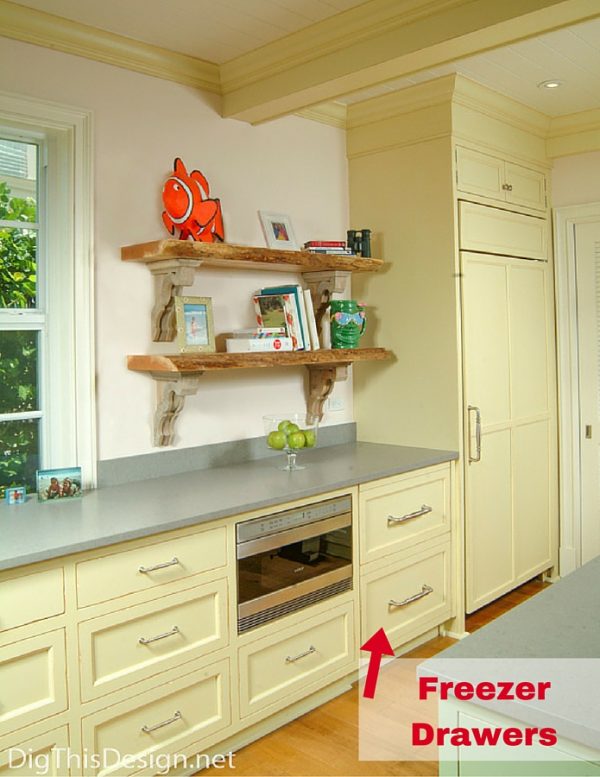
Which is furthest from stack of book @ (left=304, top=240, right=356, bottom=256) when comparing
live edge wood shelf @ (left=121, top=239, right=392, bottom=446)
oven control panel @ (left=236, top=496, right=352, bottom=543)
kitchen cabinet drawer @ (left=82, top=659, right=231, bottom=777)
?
kitchen cabinet drawer @ (left=82, top=659, right=231, bottom=777)

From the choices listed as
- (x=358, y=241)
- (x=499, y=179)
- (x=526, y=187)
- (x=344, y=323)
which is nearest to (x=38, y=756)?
(x=344, y=323)

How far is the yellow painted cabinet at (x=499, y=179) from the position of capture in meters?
3.39

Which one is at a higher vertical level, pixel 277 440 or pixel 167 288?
pixel 167 288

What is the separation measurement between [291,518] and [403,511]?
0.69 meters

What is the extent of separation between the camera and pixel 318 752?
2.50 m

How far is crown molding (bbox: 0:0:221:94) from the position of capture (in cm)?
245

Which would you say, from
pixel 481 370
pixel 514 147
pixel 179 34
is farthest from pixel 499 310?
pixel 179 34

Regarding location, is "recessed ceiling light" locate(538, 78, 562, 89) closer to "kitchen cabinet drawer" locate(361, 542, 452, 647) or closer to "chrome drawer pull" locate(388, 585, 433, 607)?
"kitchen cabinet drawer" locate(361, 542, 452, 647)

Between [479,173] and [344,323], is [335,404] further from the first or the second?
[479,173]

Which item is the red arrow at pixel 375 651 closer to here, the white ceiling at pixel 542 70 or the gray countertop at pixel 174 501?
the gray countertop at pixel 174 501

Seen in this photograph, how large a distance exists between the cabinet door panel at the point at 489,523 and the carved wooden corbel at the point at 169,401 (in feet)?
4.63

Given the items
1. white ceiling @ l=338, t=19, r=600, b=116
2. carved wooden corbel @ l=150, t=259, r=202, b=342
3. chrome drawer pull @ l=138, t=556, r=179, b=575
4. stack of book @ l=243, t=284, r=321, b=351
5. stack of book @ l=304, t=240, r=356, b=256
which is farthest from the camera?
stack of book @ l=304, t=240, r=356, b=256

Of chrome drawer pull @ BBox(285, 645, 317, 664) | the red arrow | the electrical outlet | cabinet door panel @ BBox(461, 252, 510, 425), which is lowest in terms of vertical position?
the red arrow

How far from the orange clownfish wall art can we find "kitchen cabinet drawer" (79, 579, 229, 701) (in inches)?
51.8
